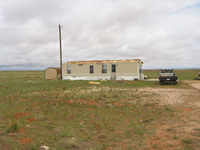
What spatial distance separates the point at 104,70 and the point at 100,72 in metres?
0.81

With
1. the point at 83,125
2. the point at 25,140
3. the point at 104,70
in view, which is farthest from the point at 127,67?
the point at 25,140

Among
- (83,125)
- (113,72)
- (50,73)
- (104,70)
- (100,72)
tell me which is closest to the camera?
(83,125)

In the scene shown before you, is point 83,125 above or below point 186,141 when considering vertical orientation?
below

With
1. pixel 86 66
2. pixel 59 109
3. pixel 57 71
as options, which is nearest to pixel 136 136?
pixel 59 109

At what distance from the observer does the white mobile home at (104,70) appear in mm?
27834

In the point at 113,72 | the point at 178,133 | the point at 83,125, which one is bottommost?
the point at 83,125

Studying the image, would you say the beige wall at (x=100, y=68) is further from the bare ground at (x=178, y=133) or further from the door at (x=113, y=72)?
the bare ground at (x=178, y=133)

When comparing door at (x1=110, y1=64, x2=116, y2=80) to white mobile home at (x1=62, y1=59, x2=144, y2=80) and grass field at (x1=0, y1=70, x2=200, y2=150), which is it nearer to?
white mobile home at (x1=62, y1=59, x2=144, y2=80)

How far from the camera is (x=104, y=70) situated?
96.8 feet

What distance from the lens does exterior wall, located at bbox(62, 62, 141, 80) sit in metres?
27.8

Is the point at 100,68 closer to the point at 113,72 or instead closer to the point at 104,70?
the point at 104,70

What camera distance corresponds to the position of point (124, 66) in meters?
28.2

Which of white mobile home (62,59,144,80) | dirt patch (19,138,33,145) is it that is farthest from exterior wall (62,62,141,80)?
dirt patch (19,138,33,145)

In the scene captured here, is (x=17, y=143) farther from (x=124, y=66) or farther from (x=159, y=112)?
(x=124, y=66)
